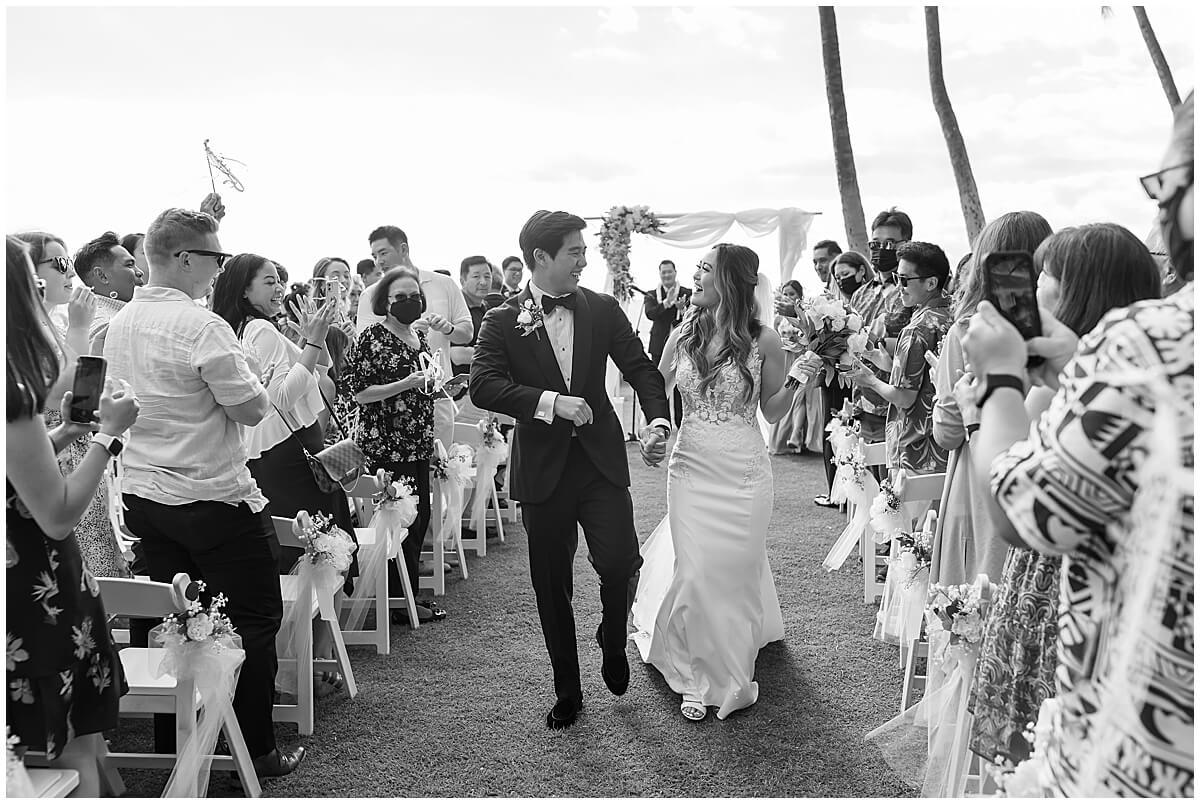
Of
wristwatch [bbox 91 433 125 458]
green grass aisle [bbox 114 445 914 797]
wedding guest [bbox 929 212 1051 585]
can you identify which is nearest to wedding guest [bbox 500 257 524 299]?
green grass aisle [bbox 114 445 914 797]

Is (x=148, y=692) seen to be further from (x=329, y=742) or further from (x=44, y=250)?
(x=44, y=250)

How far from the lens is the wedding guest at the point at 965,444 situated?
309cm

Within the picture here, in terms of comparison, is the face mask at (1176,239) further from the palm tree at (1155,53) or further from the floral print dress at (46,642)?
the palm tree at (1155,53)

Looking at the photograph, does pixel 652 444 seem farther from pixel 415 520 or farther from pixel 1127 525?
pixel 1127 525

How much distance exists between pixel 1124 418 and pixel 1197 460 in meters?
0.10

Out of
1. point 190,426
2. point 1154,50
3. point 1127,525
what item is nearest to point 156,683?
point 190,426

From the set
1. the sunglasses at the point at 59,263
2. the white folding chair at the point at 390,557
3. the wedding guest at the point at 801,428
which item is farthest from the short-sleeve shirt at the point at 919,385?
the wedding guest at the point at 801,428

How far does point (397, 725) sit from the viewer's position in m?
3.86

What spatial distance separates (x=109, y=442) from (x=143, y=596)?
74 centimetres

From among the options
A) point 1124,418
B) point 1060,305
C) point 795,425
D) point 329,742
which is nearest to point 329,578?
point 329,742

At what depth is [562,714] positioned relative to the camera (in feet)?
12.5

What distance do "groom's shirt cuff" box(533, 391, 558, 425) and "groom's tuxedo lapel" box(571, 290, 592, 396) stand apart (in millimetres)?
216

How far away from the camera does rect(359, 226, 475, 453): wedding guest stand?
18.0 ft

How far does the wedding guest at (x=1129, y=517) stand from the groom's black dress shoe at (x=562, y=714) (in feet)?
8.37
